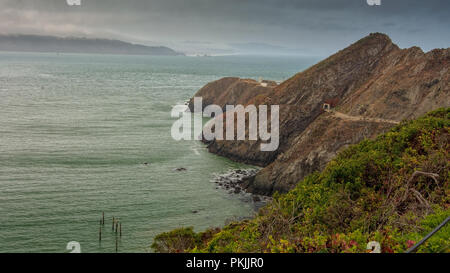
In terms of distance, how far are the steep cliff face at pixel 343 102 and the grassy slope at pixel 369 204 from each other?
20398mm

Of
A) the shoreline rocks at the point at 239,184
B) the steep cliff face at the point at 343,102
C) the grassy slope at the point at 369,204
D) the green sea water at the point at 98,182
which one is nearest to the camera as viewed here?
the grassy slope at the point at 369,204

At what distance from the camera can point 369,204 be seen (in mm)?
19812

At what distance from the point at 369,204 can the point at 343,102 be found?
43.6m

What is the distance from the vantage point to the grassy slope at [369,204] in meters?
13.0

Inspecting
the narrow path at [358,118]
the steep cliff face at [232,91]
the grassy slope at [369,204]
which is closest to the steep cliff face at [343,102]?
the narrow path at [358,118]

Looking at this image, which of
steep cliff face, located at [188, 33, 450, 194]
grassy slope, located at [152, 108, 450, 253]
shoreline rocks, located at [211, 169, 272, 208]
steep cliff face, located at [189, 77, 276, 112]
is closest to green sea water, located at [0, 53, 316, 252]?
shoreline rocks, located at [211, 169, 272, 208]

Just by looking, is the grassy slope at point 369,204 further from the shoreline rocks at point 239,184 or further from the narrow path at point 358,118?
the narrow path at point 358,118

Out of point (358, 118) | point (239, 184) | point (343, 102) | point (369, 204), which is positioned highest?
point (343, 102)

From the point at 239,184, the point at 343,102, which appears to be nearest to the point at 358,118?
the point at 343,102

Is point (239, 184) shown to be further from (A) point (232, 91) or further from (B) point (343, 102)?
(A) point (232, 91)

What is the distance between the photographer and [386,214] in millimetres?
16922

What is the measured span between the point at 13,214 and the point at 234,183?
23894 mm

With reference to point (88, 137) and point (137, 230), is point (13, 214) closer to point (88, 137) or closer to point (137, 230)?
point (137, 230)
